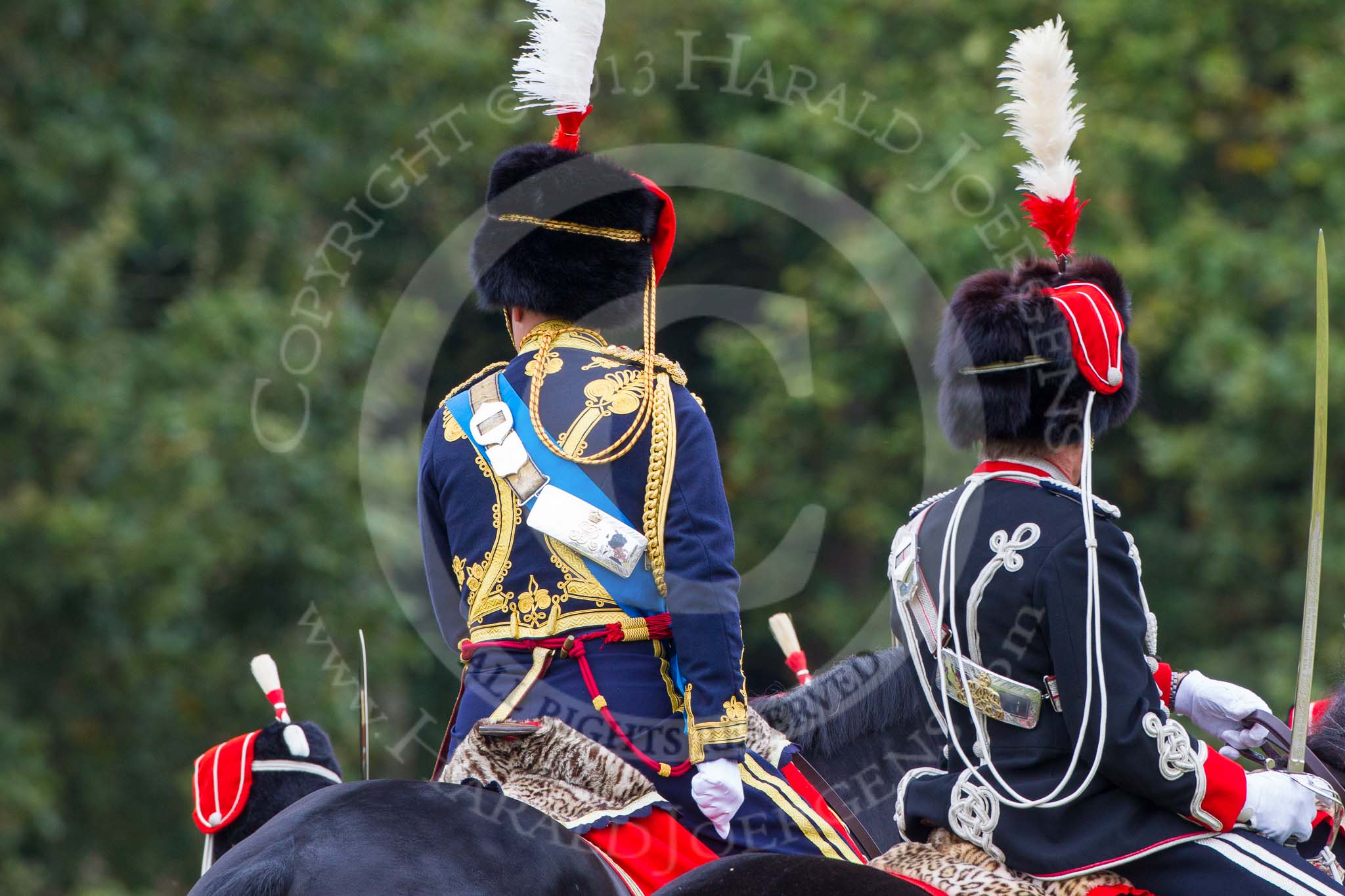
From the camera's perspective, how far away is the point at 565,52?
366cm

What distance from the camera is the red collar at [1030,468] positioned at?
3.09 meters

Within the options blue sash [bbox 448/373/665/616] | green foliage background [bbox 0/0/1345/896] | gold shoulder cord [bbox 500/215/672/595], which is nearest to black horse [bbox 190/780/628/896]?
blue sash [bbox 448/373/665/616]

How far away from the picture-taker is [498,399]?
Result: 366 centimetres

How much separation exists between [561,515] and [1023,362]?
1032 millimetres

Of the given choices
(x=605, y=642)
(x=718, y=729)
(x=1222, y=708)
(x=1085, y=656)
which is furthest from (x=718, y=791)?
(x=1222, y=708)

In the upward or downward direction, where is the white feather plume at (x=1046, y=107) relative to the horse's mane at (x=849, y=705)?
upward

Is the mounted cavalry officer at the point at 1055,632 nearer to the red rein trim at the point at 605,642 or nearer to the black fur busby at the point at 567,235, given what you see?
the red rein trim at the point at 605,642

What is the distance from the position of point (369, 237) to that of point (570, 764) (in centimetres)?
913

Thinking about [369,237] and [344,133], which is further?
[369,237]

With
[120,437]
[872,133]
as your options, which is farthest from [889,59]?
[120,437]

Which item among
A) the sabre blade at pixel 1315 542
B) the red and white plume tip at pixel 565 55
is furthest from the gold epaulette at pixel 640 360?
the sabre blade at pixel 1315 542

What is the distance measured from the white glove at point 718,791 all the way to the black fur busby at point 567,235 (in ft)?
3.51

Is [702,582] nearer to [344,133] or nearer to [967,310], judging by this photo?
[967,310]

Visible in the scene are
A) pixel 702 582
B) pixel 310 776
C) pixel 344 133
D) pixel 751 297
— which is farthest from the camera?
pixel 751 297
